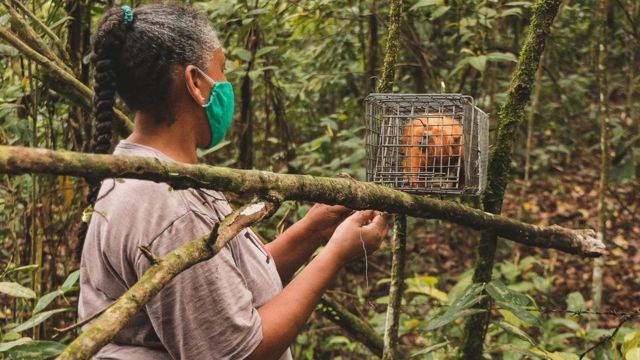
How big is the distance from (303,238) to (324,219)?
12 centimetres

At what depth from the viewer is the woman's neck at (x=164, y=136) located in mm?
1928

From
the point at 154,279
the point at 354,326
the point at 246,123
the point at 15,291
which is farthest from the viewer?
the point at 246,123

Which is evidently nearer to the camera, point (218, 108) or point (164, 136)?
point (164, 136)

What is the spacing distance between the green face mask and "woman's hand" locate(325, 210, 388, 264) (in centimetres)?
51

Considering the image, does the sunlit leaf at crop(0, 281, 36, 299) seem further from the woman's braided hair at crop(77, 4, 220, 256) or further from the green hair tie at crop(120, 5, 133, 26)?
the green hair tie at crop(120, 5, 133, 26)

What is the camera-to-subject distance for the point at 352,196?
1.87 metres

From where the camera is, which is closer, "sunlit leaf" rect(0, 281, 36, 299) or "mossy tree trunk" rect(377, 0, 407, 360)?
"sunlit leaf" rect(0, 281, 36, 299)

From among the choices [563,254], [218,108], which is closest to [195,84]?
[218,108]

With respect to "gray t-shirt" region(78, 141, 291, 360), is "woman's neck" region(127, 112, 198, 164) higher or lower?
higher

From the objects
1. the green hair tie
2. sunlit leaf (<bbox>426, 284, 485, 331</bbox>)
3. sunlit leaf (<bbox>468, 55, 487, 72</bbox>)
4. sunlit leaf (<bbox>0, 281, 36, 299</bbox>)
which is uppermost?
sunlit leaf (<bbox>468, 55, 487, 72</bbox>)

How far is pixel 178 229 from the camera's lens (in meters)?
1.68

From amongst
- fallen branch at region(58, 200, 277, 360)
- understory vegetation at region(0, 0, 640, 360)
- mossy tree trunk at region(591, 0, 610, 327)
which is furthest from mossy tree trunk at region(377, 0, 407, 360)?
mossy tree trunk at region(591, 0, 610, 327)

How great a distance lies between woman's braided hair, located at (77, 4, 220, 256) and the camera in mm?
1917

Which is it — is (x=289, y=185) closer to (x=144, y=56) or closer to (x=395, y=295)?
(x=144, y=56)
